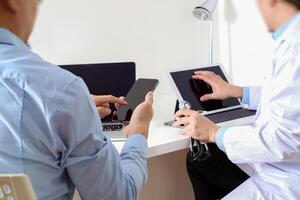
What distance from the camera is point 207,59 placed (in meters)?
2.32

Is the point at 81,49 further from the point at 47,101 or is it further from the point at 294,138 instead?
the point at 47,101

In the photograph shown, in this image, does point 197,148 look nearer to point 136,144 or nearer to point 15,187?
point 136,144

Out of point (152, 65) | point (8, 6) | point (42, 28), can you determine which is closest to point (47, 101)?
point (8, 6)

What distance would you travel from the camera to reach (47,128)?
0.69 meters

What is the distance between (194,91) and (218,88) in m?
0.10

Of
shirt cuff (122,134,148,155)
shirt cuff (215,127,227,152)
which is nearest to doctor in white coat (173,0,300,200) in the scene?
shirt cuff (215,127,227,152)

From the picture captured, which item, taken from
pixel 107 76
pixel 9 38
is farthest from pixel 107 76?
pixel 9 38

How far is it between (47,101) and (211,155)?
1.13 meters

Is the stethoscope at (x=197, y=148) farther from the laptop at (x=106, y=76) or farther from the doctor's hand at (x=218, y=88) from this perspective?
the laptop at (x=106, y=76)

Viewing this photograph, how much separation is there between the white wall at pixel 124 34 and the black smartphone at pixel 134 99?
0.58m

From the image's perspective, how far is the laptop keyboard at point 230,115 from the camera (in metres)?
1.52

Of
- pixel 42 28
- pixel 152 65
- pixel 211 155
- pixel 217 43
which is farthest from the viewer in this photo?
pixel 217 43

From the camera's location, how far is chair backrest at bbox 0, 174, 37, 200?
0.64 metres

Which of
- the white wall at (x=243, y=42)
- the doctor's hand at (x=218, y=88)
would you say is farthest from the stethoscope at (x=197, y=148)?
the white wall at (x=243, y=42)
